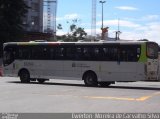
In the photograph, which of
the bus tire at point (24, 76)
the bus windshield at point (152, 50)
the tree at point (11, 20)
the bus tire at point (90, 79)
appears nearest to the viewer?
the bus windshield at point (152, 50)

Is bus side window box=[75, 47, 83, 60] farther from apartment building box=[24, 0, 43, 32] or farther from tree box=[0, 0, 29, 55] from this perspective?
apartment building box=[24, 0, 43, 32]

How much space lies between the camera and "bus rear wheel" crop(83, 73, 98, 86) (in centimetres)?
3139

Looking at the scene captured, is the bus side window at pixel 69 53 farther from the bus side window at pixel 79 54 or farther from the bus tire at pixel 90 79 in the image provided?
the bus tire at pixel 90 79

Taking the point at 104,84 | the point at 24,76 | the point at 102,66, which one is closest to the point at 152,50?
the point at 102,66

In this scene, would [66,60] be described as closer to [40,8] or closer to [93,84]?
[93,84]

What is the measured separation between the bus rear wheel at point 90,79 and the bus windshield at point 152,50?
4073mm

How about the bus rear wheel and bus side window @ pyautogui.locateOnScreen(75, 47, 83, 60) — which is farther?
bus side window @ pyautogui.locateOnScreen(75, 47, 83, 60)

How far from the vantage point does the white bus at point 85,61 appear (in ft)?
97.0

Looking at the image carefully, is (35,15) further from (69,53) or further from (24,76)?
(69,53)

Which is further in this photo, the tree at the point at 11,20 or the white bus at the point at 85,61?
the tree at the point at 11,20

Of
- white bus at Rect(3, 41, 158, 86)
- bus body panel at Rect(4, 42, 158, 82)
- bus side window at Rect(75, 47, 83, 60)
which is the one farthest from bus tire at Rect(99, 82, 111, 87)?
bus side window at Rect(75, 47, 83, 60)

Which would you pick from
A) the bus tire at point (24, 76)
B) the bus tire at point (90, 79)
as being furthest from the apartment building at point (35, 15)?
the bus tire at point (90, 79)

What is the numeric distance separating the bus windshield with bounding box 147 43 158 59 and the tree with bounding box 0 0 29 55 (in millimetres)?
39012

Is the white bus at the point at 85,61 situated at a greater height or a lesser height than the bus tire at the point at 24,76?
greater
